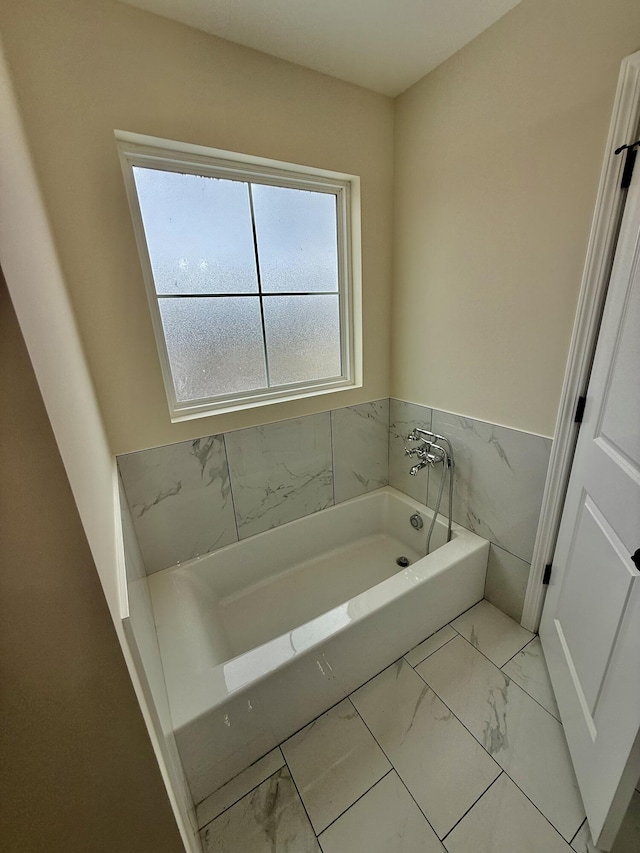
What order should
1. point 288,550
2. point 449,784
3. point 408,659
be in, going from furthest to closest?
point 288,550 < point 408,659 < point 449,784

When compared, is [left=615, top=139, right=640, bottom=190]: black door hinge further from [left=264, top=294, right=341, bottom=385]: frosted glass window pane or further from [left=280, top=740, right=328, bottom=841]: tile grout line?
[left=280, top=740, right=328, bottom=841]: tile grout line

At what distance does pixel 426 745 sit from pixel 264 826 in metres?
0.59

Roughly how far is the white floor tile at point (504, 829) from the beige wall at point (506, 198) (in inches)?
50.1

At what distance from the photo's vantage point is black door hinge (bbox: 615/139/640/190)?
990 millimetres

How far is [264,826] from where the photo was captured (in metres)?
1.02

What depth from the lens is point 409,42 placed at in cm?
132

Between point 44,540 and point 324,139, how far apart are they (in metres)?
1.87

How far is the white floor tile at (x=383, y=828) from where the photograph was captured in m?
0.97

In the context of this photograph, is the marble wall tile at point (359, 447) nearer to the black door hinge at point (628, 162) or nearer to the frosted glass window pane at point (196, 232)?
the frosted glass window pane at point (196, 232)

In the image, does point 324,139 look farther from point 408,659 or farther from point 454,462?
point 408,659

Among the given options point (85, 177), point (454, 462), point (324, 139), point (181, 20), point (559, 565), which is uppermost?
point (181, 20)

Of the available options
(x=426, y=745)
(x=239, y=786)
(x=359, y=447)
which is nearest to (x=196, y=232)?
(x=359, y=447)

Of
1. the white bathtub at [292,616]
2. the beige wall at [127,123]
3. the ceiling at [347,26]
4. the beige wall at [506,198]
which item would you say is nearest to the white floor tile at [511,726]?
the white bathtub at [292,616]

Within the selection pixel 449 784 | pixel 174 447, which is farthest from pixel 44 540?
pixel 449 784
